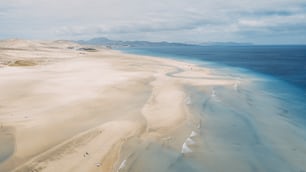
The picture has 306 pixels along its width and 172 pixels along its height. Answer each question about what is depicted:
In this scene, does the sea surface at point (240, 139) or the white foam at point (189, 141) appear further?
the white foam at point (189, 141)

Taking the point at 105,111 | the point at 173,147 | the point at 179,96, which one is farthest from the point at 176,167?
the point at 179,96

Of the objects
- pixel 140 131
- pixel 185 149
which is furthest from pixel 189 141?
pixel 140 131

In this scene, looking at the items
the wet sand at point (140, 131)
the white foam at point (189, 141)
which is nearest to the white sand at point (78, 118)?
the wet sand at point (140, 131)

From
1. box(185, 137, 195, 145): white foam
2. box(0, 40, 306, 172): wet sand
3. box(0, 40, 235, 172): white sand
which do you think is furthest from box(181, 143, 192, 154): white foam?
box(0, 40, 235, 172): white sand

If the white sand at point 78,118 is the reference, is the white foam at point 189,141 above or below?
below

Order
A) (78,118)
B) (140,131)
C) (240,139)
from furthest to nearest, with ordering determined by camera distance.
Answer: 1. (78,118)
2. (140,131)
3. (240,139)

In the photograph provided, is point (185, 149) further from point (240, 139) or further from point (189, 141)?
point (240, 139)

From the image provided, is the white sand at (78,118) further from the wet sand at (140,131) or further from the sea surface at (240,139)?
the sea surface at (240,139)

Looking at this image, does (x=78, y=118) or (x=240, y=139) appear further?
(x=78, y=118)

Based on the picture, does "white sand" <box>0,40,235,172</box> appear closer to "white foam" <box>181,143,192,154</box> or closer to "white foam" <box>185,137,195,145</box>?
"white foam" <box>185,137,195,145</box>
